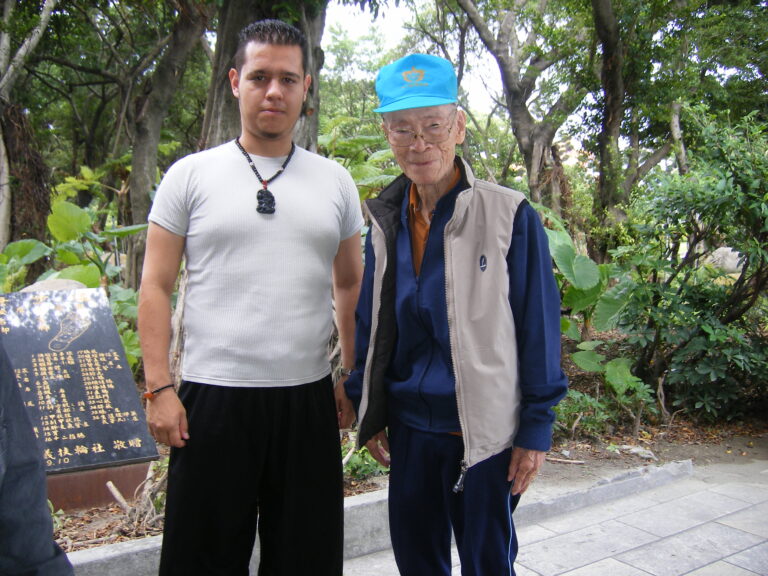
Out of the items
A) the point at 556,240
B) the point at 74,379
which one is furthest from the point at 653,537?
the point at 556,240

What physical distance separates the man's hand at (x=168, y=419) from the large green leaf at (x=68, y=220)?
4.94 meters

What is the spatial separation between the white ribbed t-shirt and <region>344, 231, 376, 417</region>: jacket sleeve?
156 millimetres

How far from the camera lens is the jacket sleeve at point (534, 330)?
1932mm

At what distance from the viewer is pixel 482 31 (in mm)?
11172

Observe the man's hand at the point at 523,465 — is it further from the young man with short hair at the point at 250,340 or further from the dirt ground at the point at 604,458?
the dirt ground at the point at 604,458

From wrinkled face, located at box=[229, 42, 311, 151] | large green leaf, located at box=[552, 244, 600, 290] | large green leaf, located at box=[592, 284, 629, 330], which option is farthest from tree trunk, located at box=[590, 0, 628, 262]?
wrinkled face, located at box=[229, 42, 311, 151]

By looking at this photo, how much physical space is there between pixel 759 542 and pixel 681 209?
2537mm

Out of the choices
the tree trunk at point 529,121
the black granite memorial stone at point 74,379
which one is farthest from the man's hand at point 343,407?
the tree trunk at point 529,121

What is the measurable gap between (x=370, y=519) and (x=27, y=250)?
5129 millimetres

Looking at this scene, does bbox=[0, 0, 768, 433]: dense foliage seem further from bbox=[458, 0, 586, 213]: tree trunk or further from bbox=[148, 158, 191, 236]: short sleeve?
bbox=[148, 158, 191, 236]: short sleeve

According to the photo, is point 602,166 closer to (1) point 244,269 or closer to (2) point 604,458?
(2) point 604,458

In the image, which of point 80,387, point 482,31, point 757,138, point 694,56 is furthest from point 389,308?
point 694,56

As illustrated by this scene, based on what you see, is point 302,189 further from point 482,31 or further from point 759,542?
point 482,31

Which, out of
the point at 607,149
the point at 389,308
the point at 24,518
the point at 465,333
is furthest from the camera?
the point at 607,149
